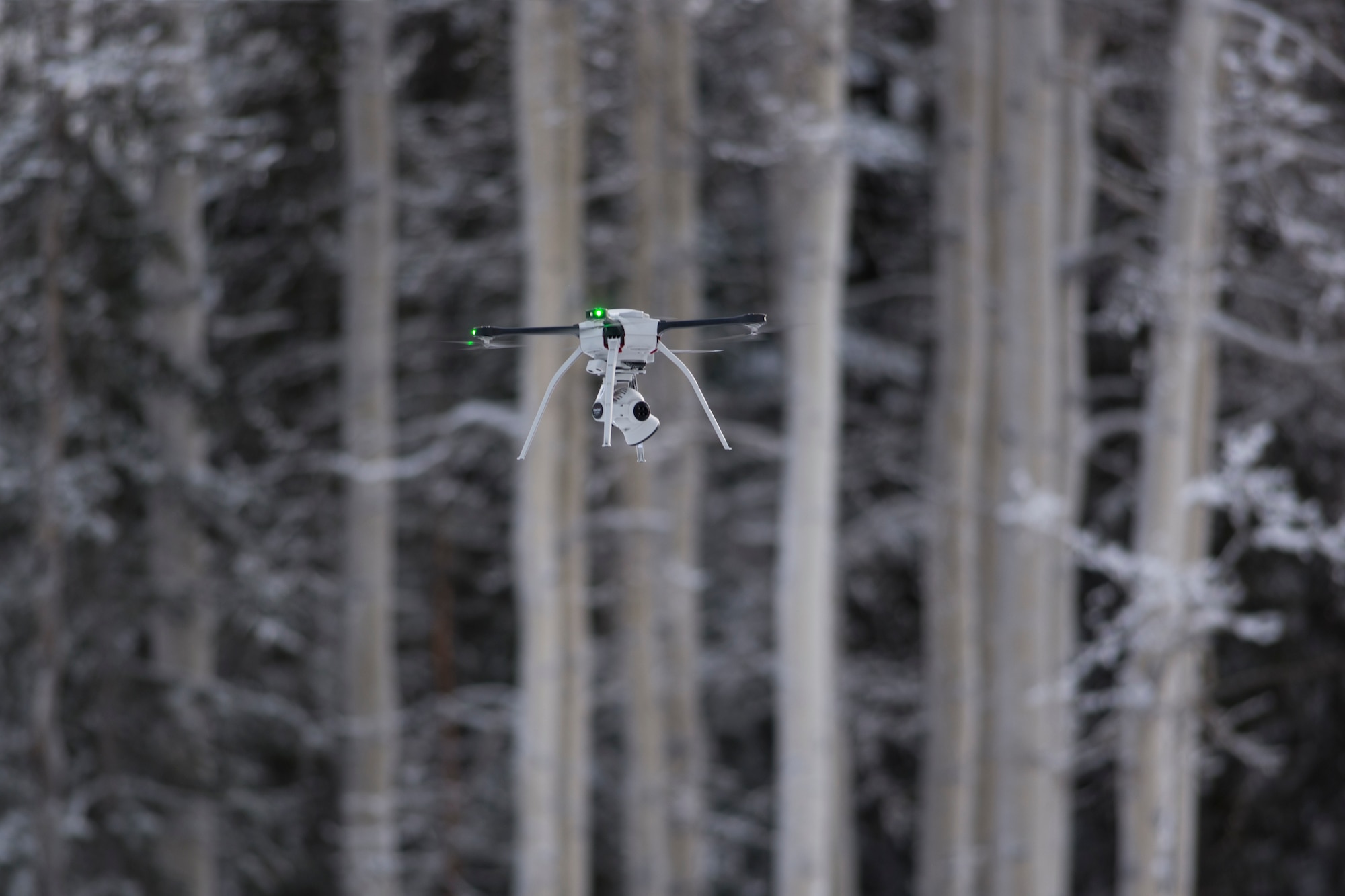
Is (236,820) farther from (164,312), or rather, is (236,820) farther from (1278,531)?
(1278,531)

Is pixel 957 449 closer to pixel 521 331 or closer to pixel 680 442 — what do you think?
pixel 680 442

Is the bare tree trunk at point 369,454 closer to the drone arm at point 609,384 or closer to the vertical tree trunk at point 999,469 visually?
the vertical tree trunk at point 999,469

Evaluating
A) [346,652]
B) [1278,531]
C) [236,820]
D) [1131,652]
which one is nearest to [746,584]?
[346,652]

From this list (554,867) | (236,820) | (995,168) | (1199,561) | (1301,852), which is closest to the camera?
(1199,561)

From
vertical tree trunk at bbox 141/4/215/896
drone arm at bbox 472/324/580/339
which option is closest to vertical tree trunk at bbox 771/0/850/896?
vertical tree trunk at bbox 141/4/215/896

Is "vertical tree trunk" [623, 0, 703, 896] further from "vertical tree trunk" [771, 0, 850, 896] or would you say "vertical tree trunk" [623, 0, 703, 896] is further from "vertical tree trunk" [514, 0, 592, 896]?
"vertical tree trunk" [771, 0, 850, 896]
